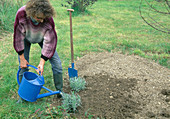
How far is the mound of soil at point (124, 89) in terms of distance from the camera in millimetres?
2475

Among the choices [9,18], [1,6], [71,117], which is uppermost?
[1,6]

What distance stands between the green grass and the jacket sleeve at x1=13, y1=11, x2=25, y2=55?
2.63 ft

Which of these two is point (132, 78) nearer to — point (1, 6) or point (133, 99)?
point (133, 99)

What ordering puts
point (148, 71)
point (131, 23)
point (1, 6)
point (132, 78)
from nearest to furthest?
point (132, 78) → point (148, 71) → point (1, 6) → point (131, 23)

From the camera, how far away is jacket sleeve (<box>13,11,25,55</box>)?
7.62 ft

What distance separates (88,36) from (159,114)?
374 centimetres

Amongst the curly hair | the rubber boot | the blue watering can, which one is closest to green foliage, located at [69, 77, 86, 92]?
the rubber boot

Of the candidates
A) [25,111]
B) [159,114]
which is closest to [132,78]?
[159,114]

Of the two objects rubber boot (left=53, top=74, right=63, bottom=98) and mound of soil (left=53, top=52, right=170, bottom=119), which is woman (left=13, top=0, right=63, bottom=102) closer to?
rubber boot (left=53, top=74, right=63, bottom=98)

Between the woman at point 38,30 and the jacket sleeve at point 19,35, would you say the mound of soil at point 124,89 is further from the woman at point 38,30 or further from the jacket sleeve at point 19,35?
the jacket sleeve at point 19,35

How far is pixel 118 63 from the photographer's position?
12.5ft

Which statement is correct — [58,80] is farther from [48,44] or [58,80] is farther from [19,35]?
[19,35]

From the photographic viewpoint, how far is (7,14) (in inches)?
220

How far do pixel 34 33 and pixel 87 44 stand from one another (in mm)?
2830
